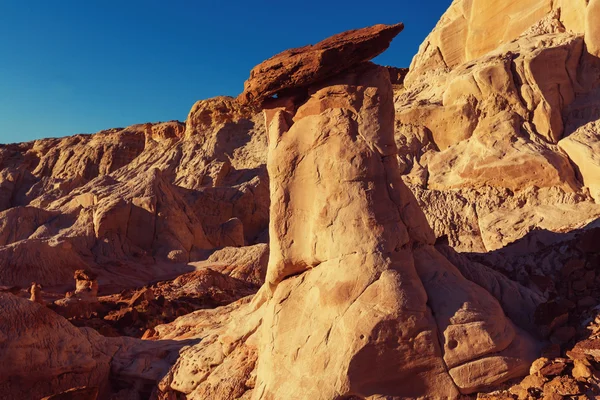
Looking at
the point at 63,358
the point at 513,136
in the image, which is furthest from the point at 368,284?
the point at 513,136

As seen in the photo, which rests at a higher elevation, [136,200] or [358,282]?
[136,200]

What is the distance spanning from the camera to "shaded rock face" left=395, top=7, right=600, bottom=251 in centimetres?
1134

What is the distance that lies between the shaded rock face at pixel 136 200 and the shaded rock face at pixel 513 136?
21.6ft

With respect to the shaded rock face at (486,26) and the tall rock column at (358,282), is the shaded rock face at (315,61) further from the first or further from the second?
the shaded rock face at (486,26)

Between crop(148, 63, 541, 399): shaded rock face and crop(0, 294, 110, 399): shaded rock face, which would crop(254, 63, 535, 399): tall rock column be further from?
crop(0, 294, 110, 399): shaded rock face

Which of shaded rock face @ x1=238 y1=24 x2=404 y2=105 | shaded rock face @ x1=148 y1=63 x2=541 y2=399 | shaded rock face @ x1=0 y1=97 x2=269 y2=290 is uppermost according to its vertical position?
shaded rock face @ x1=0 y1=97 x2=269 y2=290

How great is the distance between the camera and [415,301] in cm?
495

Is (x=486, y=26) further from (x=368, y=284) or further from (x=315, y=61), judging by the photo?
(x=368, y=284)

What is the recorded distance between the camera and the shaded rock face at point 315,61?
597 cm

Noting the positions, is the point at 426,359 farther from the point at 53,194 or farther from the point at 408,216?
the point at 53,194

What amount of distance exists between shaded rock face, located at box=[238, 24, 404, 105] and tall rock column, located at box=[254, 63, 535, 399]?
179mm

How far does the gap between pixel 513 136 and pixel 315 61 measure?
8445mm

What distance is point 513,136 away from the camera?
1283cm

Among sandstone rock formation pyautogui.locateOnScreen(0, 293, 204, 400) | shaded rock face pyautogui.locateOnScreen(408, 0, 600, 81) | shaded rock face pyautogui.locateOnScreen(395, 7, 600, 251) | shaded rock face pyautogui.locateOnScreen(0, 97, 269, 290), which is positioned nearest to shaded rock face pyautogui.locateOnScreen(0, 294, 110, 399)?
sandstone rock formation pyautogui.locateOnScreen(0, 293, 204, 400)
